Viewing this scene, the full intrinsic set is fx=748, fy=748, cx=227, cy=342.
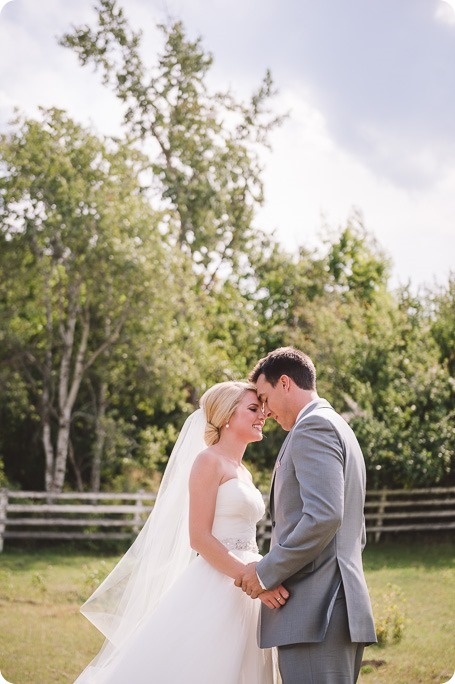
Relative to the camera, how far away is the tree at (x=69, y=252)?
1298 centimetres

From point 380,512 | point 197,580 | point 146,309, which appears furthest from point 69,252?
point 197,580

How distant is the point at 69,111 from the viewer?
13.7 meters

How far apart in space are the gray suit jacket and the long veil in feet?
3.33

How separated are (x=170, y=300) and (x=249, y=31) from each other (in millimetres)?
4686

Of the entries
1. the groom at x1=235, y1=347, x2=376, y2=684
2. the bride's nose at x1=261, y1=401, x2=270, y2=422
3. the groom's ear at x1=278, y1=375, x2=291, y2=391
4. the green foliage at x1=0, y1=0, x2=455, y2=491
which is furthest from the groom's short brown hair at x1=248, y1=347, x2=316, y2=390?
the green foliage at x1=0, y1=0, x2=455, y2=491

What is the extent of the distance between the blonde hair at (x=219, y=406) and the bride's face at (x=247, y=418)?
26 millimetres

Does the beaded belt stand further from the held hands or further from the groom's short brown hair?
the groom's short brown hair

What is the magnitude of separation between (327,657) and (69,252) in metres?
11.4

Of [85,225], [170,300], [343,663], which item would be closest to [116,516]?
[170,300]

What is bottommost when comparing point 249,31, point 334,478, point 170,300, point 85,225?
point 334,478

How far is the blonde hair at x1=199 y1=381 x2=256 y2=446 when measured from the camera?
3854 mm

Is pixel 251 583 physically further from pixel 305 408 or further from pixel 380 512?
pixel 380 512

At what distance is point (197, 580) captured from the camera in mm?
3514

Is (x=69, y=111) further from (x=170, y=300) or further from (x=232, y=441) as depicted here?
(x=232, y=441)
